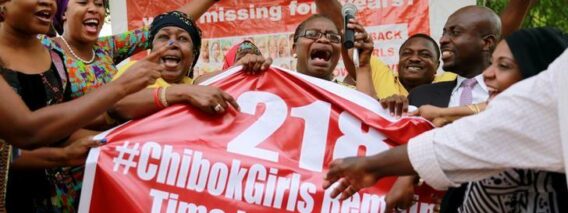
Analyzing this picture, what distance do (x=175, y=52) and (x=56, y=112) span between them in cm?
132

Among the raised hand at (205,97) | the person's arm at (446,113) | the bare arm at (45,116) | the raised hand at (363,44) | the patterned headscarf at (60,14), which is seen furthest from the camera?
the patterned headscarf at (60,14)

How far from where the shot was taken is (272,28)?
7039 millimetres

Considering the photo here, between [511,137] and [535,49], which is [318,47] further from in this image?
[511,137]

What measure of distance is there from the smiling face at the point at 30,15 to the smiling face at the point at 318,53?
1.81 m

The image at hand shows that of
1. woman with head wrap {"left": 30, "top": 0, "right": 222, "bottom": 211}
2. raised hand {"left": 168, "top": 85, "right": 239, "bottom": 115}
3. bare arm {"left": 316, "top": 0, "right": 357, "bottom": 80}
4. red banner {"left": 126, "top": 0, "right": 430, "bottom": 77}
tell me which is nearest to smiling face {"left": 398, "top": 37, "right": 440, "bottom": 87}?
bare arm {"left": 316, "top": 0, "right": 357, "bottom": 80}

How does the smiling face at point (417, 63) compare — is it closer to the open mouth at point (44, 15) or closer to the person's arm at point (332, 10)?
the person's arm at point (332, 10)

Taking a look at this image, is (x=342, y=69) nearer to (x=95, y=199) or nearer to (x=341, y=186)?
(x=95, y=199)

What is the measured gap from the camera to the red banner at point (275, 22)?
22.7ft

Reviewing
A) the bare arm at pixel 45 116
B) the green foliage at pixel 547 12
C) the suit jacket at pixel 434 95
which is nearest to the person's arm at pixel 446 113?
the suit jacket at pixel 434 95

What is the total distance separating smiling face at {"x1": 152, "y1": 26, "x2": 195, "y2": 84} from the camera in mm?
4625

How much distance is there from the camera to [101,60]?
4836mm

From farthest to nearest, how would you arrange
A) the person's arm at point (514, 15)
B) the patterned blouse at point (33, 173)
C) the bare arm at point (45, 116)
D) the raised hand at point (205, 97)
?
the person's arm at point (514, 15), the raised hand at point (205, 97), the patterned blouse at point (33, 173), the bare arm at point (45, 116)

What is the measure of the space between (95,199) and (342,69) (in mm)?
3304

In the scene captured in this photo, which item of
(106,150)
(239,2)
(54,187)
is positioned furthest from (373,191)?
(239,2)
